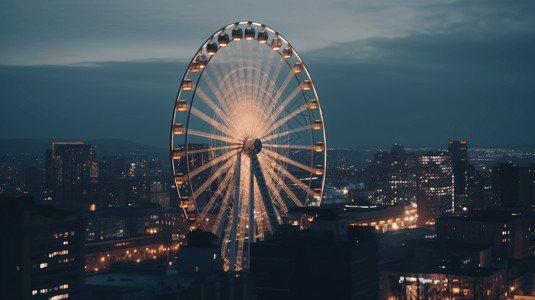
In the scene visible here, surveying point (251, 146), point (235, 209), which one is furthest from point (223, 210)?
point (251, 146)

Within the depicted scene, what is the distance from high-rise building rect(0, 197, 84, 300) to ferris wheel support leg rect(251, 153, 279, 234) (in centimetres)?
1743

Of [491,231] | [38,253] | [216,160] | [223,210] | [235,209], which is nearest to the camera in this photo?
[216,160]

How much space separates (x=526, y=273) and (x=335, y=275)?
185ft

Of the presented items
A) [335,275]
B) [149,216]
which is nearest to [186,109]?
[335,275]

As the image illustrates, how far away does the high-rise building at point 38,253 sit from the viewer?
76.0m

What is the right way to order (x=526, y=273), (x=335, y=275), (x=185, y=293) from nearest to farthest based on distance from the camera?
(x=185, y=293) → (x=335, y=275) → (x=526, y=273)

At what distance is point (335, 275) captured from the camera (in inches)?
2918

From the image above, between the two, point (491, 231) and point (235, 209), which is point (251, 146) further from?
point (491, 231)

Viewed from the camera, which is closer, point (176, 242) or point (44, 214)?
point (44, 214)

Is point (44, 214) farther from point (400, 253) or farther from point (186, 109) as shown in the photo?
point (400, 253)

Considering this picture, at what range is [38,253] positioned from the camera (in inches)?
3093

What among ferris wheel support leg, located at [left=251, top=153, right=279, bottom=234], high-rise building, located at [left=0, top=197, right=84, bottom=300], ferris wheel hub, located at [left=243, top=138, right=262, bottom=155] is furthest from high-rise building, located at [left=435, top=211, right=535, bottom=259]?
ferris wheel hub, located at [left=243, top=138, right=262, bottom=155]

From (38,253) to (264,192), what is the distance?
67.6 feet

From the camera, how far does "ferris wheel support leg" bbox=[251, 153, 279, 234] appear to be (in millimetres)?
73562
